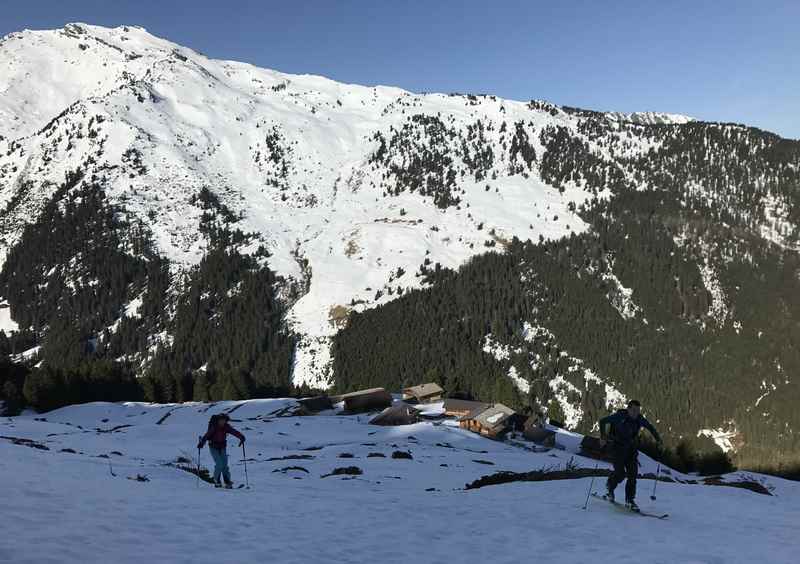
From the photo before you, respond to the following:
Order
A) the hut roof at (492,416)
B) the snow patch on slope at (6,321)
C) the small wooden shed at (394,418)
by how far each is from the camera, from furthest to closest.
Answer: the snow patch on slope at (6,321) → the hut roof at (492,416) → the small wooden shed at (394,418)

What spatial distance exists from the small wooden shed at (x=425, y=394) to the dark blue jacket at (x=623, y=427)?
290ft

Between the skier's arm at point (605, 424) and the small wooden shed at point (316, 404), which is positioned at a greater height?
the skier's arm at point (605, 424)

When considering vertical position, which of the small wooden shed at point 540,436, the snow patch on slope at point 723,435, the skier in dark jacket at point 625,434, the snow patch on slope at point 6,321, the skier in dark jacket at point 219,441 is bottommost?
the snow patch on slope at point 723,435

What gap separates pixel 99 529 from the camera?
10711 mm

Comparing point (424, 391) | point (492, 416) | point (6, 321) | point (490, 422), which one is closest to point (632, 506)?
point (490, 422)

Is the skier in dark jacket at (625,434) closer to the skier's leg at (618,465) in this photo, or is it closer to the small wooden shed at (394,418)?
the skier's leg at (618,465)

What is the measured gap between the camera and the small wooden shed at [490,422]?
78.5m

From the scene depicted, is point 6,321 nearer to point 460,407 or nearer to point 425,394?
point 425,394

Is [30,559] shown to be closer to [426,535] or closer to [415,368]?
[426,535]

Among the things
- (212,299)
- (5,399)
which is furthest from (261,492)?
(212,299)

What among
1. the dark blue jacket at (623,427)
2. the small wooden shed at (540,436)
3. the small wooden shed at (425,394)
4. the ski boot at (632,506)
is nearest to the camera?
the dark blue jacket at (623,427)

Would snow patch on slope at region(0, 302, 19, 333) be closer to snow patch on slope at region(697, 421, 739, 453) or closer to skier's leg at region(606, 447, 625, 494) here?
skier's leg at region(606, 447, 625, 494)

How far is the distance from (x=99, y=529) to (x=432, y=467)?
3041 centimetres

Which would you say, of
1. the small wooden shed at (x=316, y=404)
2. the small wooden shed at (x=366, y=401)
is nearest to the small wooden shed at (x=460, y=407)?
the small wooden shed at (x=366, y=401)
